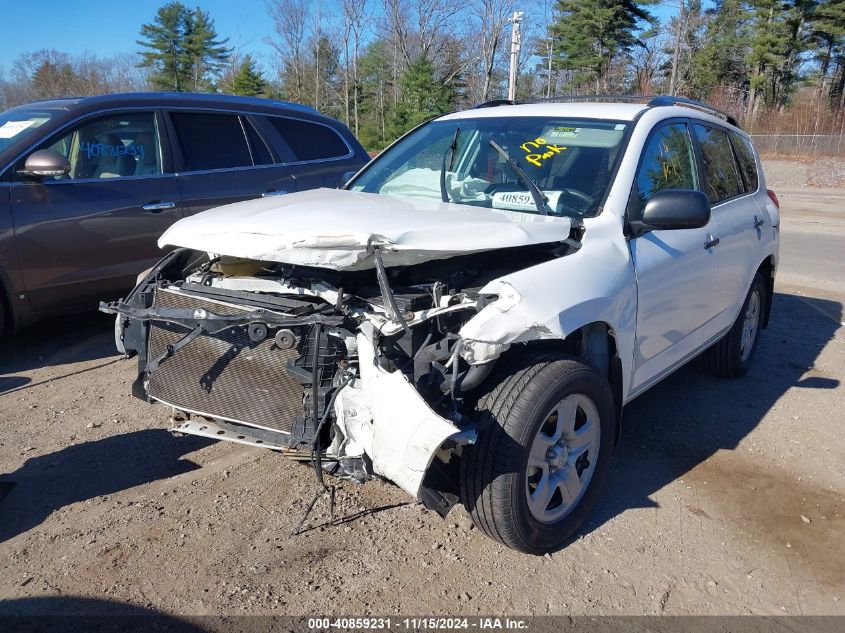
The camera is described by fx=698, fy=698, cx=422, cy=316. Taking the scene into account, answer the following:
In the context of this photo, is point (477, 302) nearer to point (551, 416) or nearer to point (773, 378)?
point (551, 416)

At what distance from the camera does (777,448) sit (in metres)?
4.23

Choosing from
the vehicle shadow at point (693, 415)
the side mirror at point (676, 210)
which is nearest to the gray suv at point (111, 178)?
the side mirror at point (676, 210)

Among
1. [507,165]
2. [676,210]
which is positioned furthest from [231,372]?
[676,210]

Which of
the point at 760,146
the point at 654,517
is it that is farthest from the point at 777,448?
the point at 760,146

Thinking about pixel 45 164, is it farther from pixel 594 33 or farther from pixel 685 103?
pixel 594 33

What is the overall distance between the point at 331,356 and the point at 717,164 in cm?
323

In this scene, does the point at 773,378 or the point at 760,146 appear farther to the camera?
the point at 760,146

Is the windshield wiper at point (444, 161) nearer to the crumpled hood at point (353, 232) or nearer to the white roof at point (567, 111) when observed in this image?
the white roof at point (567, 111)

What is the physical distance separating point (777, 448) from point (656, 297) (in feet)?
4.88

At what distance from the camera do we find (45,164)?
190 inches

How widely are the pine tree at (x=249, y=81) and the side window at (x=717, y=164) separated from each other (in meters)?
42.4

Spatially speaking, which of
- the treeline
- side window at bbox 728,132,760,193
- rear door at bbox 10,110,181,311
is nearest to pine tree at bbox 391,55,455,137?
the treeline

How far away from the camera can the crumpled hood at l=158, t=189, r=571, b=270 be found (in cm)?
275

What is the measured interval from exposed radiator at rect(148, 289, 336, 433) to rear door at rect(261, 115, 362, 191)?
11.6 ft
